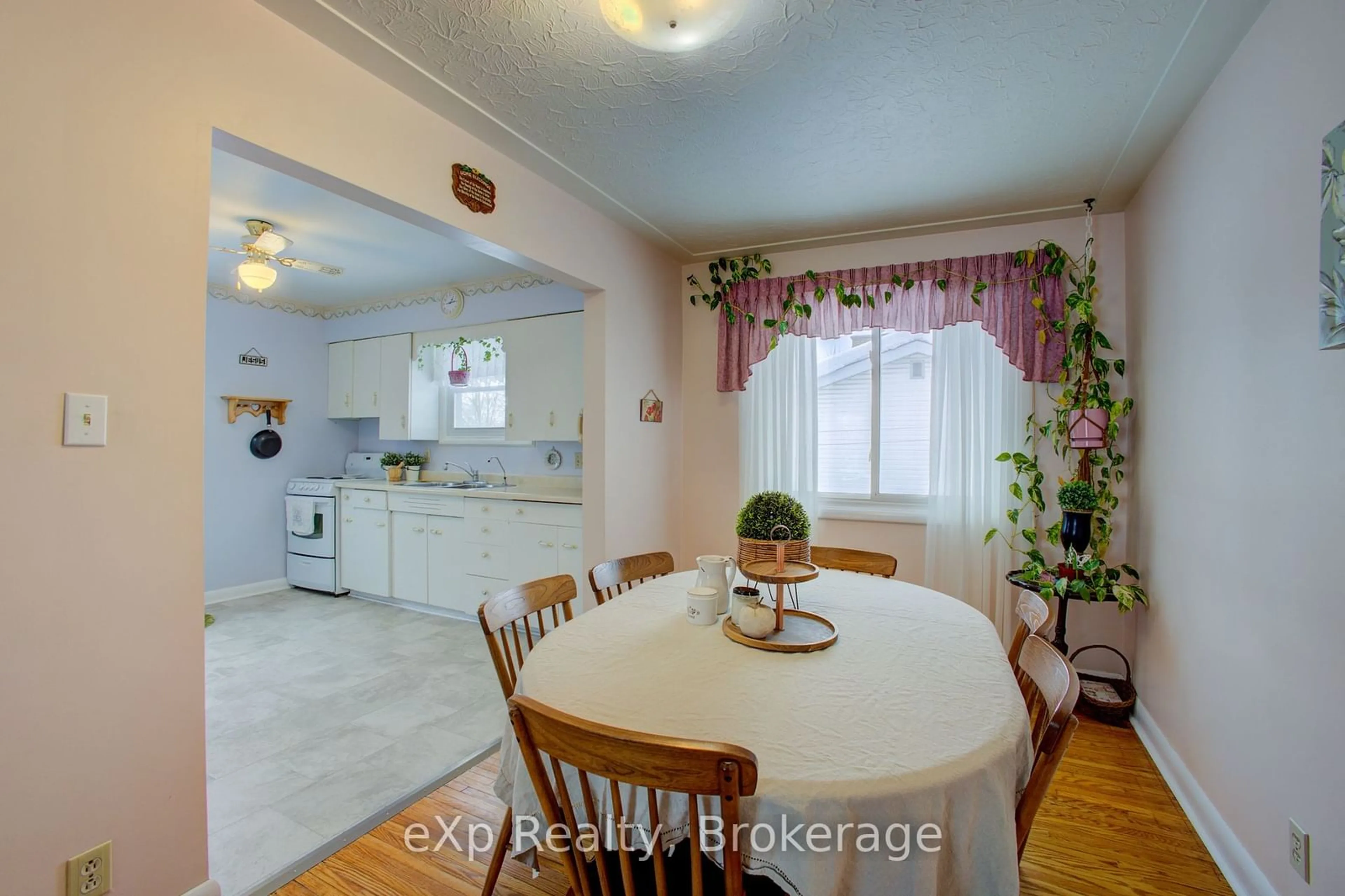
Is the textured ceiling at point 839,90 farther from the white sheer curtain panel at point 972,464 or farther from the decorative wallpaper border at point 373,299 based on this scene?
the decorative wallpaper border at point 373,299

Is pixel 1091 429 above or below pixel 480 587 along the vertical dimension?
above

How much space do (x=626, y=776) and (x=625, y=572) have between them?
134 cm

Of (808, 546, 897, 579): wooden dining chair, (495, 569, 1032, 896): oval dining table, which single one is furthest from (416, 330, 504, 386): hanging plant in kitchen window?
(495, 569, 1032, 896): oval dining table

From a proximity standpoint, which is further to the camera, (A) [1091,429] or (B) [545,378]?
(B) [545,378]

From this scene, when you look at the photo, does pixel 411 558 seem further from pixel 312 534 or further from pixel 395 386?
pixel 395 386

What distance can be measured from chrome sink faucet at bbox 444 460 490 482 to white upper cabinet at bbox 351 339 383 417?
80 centimetres

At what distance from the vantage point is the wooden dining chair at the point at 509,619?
60.8 inches

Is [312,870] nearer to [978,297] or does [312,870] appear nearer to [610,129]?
[610,129]

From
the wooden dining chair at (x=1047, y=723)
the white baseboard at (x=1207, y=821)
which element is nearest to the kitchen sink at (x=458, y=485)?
the wooden dining chair at (x=1047, y=723)

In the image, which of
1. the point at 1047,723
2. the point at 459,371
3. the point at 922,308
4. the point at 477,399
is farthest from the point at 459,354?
the point at 1047,723

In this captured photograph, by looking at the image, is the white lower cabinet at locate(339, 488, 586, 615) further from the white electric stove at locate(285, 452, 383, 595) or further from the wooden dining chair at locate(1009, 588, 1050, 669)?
A: the wooden dining chair at locate(1009, 588, 1050, 669)

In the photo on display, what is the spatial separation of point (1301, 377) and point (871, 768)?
1.51 m

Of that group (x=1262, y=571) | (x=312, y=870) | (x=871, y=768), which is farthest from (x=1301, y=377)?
(x=312, y=870)

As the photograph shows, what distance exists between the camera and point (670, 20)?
1415 millimetres
